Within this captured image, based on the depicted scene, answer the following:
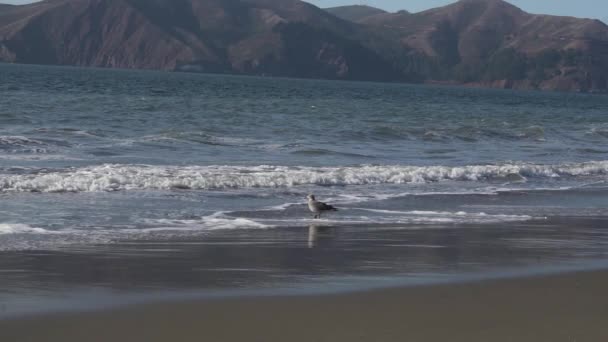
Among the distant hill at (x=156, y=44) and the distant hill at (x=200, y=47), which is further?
the distant hill at (x=200, y=47)

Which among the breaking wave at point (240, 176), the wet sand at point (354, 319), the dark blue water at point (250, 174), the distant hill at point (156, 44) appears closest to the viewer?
the wet sand at point (354, 319)

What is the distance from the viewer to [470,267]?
984 cm

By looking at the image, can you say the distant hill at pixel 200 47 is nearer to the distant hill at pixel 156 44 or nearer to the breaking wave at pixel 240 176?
the distant hill at pixel 156 44

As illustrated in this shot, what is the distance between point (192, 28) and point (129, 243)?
175823mm

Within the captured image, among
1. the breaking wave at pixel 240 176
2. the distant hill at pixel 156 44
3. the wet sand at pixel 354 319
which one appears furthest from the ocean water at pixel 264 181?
the distant hill at pixel 156 44

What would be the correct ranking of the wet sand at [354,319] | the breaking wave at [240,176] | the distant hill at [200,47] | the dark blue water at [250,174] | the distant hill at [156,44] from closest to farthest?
1. the wet sand at [354,319]
2. the dark blue water at [250,174]
3. the breaking wave at [240,176]
4. the distant hill at [156,44]
5. the distant hill at [200,47]

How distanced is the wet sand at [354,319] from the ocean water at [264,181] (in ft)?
5.12

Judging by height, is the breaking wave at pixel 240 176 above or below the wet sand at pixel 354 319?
below

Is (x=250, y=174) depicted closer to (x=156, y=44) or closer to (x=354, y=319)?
(x=354, y=319)

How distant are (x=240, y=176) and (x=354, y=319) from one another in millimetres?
9887

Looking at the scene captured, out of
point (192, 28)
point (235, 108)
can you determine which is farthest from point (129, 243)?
point (192, 28)

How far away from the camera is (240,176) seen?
17.2 m

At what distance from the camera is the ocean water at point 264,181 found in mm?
11953

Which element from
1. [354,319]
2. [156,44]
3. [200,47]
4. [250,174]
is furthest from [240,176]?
[200,47]
